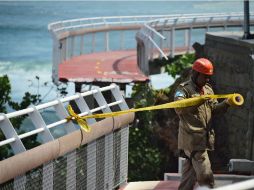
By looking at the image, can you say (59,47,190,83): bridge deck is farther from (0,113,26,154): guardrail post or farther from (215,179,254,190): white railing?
(215,179,254,190): white railing

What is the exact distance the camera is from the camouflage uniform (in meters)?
10.2

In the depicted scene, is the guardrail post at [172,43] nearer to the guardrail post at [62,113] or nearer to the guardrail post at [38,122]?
the guardrail post at [62,113]

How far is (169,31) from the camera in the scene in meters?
34.1

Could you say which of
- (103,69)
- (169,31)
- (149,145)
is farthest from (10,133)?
(169,31)

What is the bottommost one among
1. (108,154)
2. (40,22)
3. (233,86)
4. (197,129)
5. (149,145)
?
(40,22)

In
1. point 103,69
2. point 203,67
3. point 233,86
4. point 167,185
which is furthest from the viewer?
point 103,69

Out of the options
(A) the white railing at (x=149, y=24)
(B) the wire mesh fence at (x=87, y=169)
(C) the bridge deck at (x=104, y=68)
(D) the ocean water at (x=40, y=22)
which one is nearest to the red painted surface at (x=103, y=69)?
(C) the bridge deck at (x=104, y=68)

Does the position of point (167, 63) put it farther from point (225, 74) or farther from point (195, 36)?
point (195, 36)

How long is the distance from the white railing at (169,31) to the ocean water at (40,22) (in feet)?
52.9

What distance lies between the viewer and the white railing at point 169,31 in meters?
30.0

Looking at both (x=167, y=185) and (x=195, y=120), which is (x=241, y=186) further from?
(x=167, y=185)

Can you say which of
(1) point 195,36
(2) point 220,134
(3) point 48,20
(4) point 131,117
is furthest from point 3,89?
(3) point 48,20

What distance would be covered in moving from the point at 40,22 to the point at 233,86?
82.3m

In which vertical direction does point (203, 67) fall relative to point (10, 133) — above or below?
above
